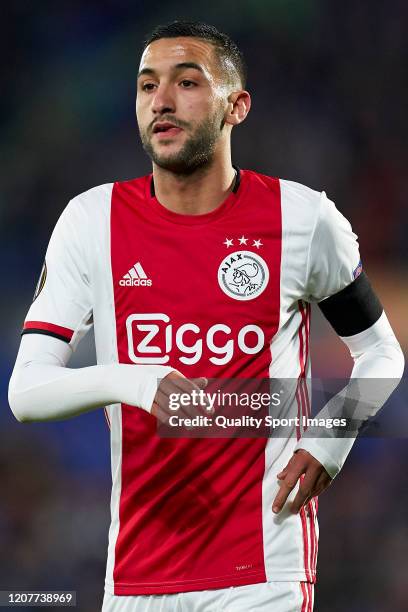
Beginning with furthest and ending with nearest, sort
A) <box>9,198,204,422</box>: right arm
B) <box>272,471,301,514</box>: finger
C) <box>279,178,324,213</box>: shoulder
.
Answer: <box>279,178,324,213</box>: shoulder → <box>272,471,301,514</box>: finger → <box>9,198,204,422</box>: right arm

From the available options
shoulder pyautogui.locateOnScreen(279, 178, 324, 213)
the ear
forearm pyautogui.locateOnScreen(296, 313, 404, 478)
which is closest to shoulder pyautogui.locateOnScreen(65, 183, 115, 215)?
the ear

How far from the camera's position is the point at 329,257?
123 inches

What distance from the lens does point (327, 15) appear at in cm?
613

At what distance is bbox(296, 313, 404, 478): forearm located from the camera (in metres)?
2.93

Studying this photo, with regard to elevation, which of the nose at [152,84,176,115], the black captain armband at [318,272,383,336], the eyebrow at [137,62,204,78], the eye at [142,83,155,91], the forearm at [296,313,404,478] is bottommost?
the forearm at [296,313,404,478]

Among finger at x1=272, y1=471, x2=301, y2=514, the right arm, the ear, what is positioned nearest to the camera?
the right arm

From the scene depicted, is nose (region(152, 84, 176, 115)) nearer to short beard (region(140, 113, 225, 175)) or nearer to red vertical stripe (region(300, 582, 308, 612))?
short beard (region(140, 113, 225, 175))

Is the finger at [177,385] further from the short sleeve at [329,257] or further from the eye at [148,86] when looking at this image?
the eye at [148,86]

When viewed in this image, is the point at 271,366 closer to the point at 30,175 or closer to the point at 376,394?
the point at 376,394

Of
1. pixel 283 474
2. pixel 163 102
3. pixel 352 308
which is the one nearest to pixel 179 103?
pixel 163 102

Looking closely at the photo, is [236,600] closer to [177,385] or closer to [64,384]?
[177,385]

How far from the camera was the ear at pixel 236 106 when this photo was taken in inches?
130

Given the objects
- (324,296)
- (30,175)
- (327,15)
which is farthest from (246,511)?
(327,15)

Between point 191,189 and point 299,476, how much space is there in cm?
90
